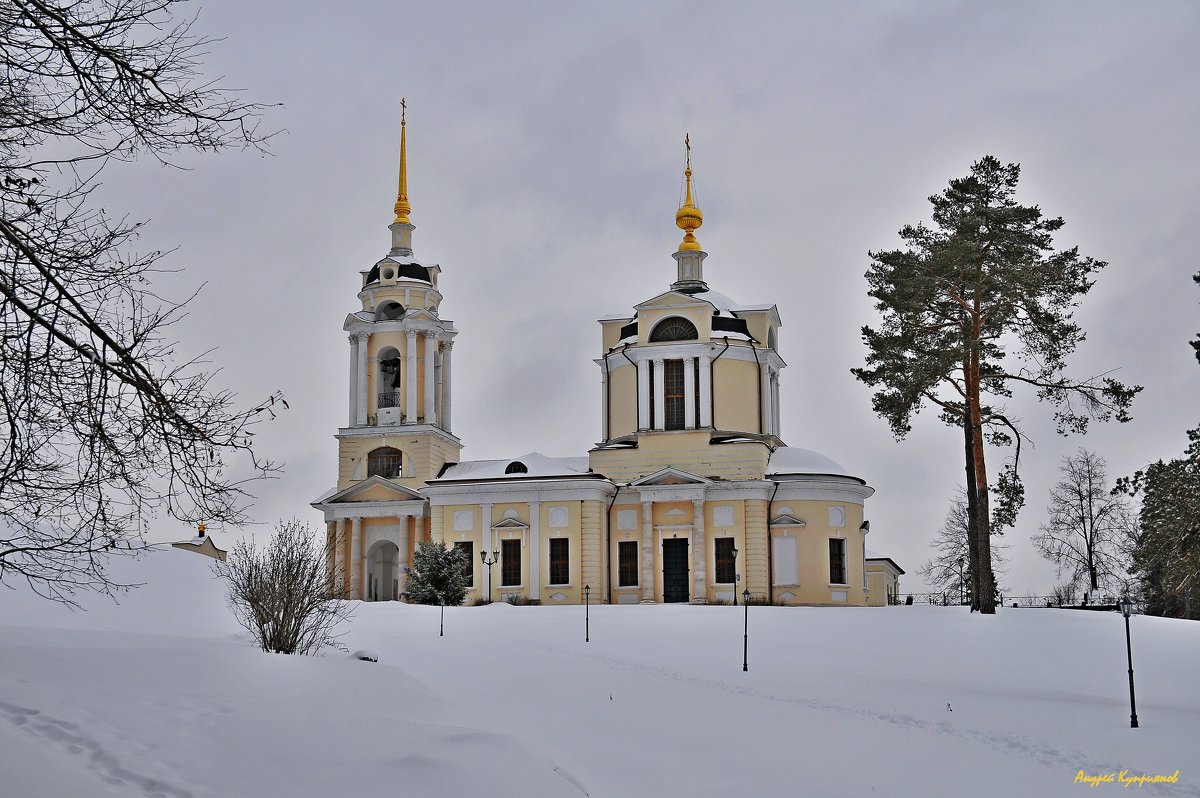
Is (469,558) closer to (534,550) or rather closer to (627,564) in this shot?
(534,550)

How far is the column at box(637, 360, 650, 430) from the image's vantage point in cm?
4319

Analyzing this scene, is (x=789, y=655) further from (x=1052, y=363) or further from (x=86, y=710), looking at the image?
(x=86, y=710)

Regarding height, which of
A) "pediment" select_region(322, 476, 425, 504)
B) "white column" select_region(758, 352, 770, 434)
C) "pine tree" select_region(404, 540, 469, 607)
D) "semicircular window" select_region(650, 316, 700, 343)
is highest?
"semicircular window" select_region(650, 316, 700, 343)

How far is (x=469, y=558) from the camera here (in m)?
41.6

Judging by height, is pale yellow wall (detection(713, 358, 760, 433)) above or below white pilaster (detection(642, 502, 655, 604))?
above

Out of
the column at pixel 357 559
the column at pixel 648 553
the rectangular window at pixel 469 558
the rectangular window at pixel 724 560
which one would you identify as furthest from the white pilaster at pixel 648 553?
the column at pixel 357 559

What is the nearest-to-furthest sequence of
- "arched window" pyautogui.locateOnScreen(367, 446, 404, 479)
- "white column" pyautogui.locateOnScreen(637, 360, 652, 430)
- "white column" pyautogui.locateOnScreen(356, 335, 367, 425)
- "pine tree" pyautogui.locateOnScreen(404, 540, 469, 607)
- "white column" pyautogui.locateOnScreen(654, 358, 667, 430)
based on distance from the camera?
"pine tree" pyautogui.locateOnScreen(404, 540, 469, 607)
"white column" pyautogui.locateOnScreen(654, 358, 667, 430)
"white column" pyautogui.locateOnScreen(637, 360, 652, 430)
"arched window" pyautogui.locateOnScreen(367, 446, 404, 479)
"white column" pyautogui.locateOnScreen(356, 335, 367, 425)

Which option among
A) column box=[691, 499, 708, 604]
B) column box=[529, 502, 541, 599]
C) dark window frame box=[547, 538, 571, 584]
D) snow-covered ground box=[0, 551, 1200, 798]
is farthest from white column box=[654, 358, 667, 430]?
snow-covered ground box=[0, 551, 1200, 798]

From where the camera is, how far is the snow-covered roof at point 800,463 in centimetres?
4166

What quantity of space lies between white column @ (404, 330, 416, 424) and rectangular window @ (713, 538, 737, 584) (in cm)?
1165

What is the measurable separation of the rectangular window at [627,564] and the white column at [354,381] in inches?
427

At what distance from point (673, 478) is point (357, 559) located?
1124cm

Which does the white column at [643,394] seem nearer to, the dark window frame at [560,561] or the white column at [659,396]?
the white column at [659,396]

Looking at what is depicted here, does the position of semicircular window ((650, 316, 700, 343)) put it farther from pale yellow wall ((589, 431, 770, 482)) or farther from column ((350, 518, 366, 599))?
column ((350, 518, 366, 599))
